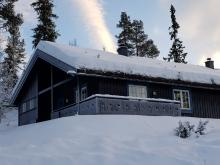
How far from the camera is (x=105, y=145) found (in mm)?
13867

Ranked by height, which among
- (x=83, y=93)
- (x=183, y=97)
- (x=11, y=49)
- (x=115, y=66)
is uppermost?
(x=11, y=49)

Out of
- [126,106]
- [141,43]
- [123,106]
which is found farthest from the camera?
[141,43]

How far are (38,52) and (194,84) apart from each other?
10983 mm

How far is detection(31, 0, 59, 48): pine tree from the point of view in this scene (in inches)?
1800

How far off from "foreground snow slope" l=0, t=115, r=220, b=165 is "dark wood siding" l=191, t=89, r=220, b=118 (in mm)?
10346

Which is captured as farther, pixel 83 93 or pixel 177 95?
pixel 177 95

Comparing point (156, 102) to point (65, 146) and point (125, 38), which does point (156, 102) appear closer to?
point (65, 146)

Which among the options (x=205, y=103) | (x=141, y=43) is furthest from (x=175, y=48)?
(x=205, y=103)

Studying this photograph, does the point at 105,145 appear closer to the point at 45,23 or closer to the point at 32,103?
the point at 32,103

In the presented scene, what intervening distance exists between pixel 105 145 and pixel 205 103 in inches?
659

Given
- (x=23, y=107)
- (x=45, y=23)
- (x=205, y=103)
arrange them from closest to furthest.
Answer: (x=205, y=103)
(x=23, y=107)
(x=45, y=23)

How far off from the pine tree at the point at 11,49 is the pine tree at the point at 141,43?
16.4m

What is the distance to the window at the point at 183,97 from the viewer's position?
27891 mm

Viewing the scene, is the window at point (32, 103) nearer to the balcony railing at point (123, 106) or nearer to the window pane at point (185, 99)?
the balcony railing at point (123, 106)
